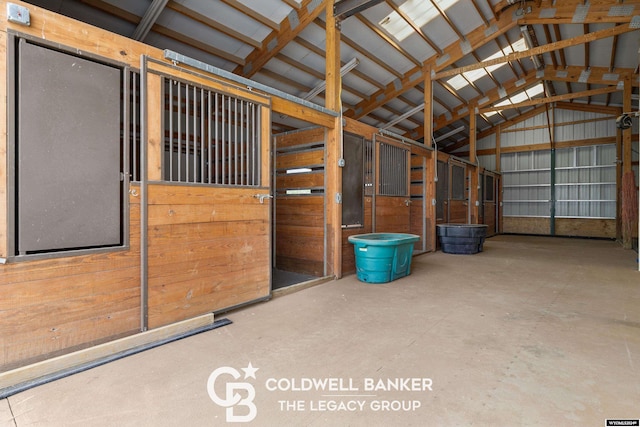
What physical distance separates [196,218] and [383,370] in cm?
165

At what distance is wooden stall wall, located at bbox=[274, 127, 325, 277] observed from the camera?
4.05 m

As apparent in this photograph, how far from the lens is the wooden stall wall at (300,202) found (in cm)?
405

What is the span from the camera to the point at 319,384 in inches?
64.0

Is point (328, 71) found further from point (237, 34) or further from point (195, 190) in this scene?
point (195, 190)

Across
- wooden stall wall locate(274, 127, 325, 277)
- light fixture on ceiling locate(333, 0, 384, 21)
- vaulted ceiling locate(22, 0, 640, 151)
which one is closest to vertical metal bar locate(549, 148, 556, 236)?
vaulted ceiling locate(22, 0, 640, 151)

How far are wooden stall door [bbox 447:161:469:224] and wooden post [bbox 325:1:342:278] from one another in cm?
426

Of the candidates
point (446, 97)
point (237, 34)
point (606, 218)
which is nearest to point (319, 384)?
point (237, 34)

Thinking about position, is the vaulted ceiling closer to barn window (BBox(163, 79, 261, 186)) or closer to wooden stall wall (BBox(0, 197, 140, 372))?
barn window (BBox(163, 79, 261, 186))

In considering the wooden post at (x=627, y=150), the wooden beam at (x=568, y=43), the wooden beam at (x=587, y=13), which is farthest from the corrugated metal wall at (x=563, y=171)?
the wooden beam at (x=587, y=13)

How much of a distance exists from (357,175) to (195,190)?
241 cm

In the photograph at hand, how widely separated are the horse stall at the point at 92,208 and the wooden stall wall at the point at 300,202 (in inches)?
62.8

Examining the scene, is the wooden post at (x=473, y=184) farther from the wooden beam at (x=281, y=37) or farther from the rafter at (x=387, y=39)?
the wooden beam at (x=281, y=37)

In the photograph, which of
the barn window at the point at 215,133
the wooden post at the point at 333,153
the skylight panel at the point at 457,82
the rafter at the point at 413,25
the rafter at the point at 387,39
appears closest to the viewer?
the barn window at the point at 215,133

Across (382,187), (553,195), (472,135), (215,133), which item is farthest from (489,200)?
(215,133)
